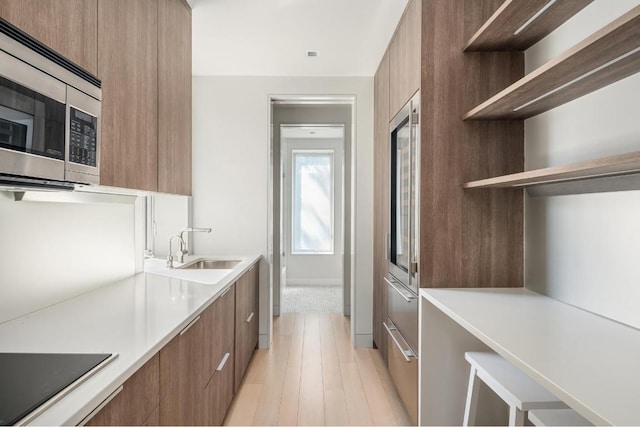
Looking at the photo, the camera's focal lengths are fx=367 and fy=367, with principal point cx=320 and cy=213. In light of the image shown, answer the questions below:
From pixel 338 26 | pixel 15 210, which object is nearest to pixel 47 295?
pixel 15 210

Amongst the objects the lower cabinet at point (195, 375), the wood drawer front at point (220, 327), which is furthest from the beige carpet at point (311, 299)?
the wood drawer front at point (220, 327)

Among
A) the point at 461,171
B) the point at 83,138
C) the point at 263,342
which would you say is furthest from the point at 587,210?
the point at 263,342

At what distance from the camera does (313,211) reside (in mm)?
6457

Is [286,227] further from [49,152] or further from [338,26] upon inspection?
[49,152]

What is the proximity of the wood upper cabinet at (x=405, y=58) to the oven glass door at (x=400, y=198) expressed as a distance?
19 cm

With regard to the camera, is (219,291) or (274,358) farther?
(274,358)

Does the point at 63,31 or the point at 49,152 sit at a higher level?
the point at 63,31

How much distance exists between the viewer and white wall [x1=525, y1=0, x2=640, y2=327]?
130 centimetres

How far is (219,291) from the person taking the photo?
1.89 m

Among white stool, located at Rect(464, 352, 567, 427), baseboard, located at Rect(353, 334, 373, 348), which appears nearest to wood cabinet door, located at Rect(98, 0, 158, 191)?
white stool, located at Rect(464, 352, 567, 427)

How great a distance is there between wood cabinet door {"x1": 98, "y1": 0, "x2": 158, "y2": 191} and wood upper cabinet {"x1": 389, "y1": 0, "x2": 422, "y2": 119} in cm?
135

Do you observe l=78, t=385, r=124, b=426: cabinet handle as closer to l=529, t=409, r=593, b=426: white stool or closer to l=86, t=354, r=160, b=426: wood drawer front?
l=86, t=354, r=160, b=426: wood drawer front

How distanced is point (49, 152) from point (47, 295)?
2.57ft

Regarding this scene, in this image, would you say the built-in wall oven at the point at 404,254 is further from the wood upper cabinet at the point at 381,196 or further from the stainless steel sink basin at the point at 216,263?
the stainless steel sink basin at the point at 216,263
